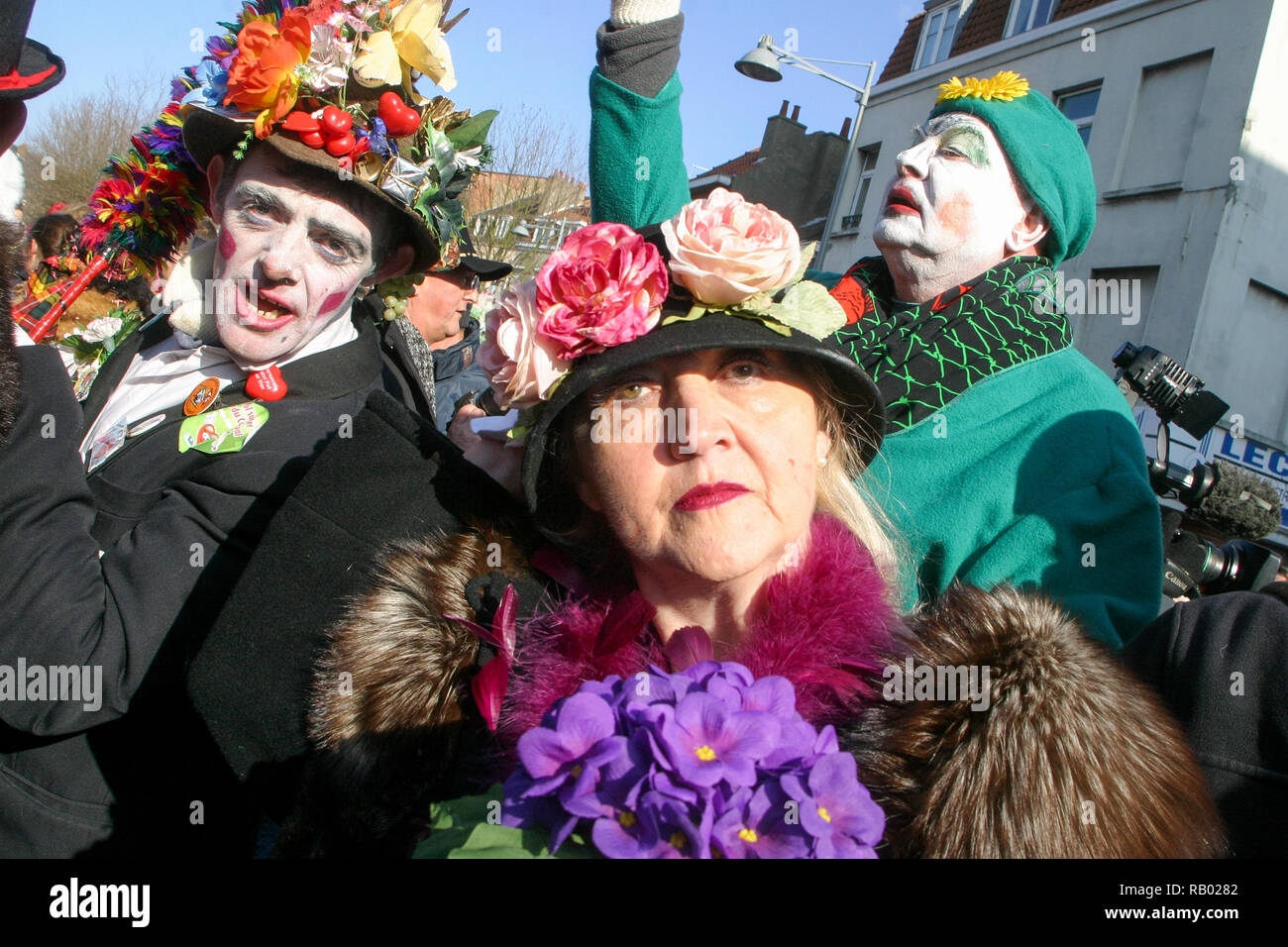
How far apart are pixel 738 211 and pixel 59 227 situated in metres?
4.84

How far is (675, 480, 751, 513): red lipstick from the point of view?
1.59 m

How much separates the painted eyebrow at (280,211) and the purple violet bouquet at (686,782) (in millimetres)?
1601

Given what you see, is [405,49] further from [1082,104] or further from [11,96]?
[1082,104]

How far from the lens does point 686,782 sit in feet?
3.58

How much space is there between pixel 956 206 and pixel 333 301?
5.25ft

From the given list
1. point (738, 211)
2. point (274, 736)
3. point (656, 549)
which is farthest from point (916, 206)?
point (274, 736)

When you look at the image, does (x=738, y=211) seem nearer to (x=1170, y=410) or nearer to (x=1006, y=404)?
(x=1006, y=404)

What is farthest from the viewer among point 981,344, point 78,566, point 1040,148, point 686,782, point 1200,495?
point 1200,495

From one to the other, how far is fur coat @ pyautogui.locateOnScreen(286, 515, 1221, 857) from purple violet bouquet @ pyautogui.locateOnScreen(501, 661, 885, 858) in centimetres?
18

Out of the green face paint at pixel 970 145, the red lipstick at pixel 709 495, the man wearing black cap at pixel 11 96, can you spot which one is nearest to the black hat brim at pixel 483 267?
the green face paint at pixel 970 145

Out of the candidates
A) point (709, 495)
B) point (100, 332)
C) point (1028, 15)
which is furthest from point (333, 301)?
point (1028, 15)

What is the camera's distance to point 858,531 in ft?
6.16

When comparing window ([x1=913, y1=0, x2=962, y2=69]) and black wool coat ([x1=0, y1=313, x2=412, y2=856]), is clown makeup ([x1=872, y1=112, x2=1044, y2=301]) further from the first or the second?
window ([x1=913, y1=0, x2=962, y2=69])

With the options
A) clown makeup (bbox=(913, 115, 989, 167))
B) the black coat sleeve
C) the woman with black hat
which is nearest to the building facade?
clown makeup (bbox=(913, 115, 989, 167))
